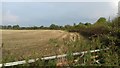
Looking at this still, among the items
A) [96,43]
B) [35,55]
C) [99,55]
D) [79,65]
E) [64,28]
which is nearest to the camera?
[35,55]

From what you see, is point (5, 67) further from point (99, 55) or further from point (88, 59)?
point (99, 55)

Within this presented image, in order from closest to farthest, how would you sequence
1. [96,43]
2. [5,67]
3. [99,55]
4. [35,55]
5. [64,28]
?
[5,67] < [35,55] < [99,55] < [96,43] < [64,28]

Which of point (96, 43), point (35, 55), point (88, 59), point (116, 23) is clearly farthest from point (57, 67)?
point (116, 23)

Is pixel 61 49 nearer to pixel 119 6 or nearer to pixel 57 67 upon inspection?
pixel 57 67

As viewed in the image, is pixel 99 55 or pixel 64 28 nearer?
pixel 99 55

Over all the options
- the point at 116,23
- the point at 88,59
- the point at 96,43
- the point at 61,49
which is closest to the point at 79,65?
the point at 88,59

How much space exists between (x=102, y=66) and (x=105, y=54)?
2.34ft

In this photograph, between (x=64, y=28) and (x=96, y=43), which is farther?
(x=64, y=28)

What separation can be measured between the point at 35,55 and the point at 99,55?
2681 mm

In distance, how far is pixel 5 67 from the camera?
6.05m

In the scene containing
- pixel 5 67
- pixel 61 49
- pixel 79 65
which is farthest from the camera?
pixel 61 49

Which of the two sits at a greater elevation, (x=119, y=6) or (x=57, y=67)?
(x=119, y=6)

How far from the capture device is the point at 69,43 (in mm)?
8625

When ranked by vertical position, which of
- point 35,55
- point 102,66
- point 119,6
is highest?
point 119,6
